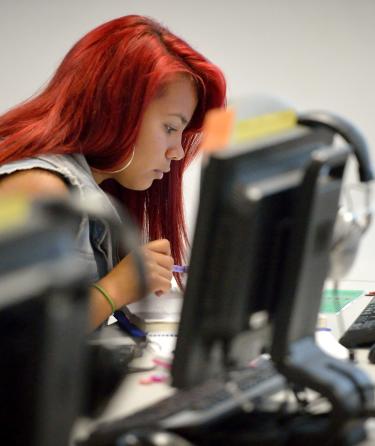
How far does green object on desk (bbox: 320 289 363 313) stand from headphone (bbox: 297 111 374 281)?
730mm

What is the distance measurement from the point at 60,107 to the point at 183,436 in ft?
2.83

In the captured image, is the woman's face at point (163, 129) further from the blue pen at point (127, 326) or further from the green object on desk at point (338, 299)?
the green object on desk at point (338, 299)

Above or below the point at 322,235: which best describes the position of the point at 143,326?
below

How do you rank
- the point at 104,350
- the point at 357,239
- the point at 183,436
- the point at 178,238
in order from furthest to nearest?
the point at 178,238 → the point at 104,350 → the point at 357,239 → the point at 183,436

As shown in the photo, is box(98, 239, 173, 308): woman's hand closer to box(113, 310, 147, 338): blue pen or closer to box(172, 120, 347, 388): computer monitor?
box(113, 310, 147, 338): blue pen

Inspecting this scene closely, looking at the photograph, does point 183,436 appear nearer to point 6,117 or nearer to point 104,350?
point 104,350

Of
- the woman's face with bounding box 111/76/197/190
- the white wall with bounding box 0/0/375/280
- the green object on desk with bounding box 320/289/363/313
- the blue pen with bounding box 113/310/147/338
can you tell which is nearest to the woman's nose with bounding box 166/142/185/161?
the woman's face with bounding box 111/76/197/190

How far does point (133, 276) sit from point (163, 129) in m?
0.35

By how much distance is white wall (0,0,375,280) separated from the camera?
10.5ft

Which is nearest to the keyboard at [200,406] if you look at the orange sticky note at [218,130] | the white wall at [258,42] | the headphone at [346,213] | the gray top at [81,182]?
the headphone at [346,213]

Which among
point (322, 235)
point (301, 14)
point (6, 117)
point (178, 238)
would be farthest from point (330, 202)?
point (301, 14)

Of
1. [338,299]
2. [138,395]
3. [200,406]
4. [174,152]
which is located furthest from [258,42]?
[200,406]

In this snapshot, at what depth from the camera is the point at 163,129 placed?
5.32ft

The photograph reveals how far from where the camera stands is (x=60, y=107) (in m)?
1.58
